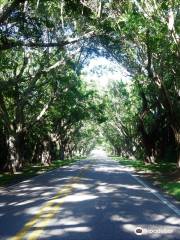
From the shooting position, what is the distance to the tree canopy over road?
63.4 ft

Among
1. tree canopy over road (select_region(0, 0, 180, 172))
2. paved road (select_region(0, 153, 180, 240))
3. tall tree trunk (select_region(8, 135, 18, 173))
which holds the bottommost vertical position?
paved road (select_region(0, 153, 180, 240))

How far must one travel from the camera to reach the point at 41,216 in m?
11.3

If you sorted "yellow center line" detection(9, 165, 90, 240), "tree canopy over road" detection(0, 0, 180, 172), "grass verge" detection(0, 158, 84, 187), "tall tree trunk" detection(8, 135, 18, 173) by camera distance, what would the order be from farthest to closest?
1. "tall tree trunk" detection(8, 135, 18, 173)
2. "grass verge" detection(0, 158, 84, 187)
3. "tree canopy over road" detection(0, 0, 180, 172)
4. "yellow center line" detection(9, 165, 90, 240)

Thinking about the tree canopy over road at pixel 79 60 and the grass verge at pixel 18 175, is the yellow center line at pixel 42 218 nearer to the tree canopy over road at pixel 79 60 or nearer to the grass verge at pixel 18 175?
the tree canopy over road at pixel 79 60

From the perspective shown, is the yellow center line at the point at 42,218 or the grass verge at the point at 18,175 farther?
the grass verge at the point at 18,175

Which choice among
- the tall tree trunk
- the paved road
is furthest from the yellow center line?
the tall tree trunk

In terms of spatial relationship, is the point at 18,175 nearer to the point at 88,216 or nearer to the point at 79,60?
the point at 79,60

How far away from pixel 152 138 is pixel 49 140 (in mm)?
16679

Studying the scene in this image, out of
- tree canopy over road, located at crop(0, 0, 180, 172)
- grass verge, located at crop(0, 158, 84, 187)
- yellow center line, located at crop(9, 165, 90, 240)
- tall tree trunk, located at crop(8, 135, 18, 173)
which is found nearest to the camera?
yellow center line, located at crop(9, 165, 90, 240)

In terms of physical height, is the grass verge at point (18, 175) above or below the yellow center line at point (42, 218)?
above

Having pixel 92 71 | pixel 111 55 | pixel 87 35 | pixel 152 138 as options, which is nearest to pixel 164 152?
pixel 152 138

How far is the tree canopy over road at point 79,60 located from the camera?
1931 centimetres

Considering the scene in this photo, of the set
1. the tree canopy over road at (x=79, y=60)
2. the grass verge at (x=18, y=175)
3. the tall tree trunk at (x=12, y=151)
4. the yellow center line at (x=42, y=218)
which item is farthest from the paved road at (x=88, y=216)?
the tall tree trunk at (x=12, y=151)

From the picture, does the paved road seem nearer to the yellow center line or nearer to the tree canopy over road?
the yellow center line
